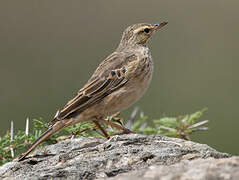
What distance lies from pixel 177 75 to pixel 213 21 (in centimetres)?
377

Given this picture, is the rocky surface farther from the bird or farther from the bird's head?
the bird's head

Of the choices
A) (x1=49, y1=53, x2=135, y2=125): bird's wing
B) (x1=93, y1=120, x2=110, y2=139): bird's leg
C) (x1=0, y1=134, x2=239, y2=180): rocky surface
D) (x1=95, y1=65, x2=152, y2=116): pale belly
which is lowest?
(x1=0, y1=134, x2=239, y2=180): rocky surface

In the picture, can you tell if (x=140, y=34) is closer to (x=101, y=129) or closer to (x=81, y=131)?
(x=101, y=129)

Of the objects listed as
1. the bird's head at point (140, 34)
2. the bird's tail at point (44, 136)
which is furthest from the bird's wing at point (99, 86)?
the bird's head at point (140, 34)

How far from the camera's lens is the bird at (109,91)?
6895 mm

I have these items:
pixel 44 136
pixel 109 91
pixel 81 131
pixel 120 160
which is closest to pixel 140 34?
pixel 109 91

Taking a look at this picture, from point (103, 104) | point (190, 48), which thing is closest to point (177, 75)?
point (190, 48)

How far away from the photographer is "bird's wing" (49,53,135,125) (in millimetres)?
6996

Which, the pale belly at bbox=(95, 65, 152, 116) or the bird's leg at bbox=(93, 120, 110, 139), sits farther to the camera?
the pale belly at bbox=(95, 65, 152, 116)

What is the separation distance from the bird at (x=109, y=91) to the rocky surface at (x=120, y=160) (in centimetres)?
110

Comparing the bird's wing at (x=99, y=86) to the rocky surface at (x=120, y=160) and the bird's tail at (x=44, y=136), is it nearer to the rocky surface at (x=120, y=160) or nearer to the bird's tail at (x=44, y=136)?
the bird's tail at (x=44, y=136)

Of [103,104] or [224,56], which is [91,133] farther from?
[224,56]

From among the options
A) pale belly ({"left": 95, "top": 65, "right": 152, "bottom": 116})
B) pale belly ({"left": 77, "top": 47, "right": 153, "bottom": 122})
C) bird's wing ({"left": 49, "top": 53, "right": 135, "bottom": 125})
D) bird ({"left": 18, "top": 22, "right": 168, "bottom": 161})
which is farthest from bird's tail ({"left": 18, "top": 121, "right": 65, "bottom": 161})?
pale belly ({"left": 95, "top": 65, "right": 152, "bottom": 116})

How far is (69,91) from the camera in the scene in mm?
15664
